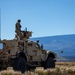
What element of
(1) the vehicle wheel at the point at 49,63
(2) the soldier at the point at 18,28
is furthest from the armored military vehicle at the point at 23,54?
(2) the soldier at the point at 18,28

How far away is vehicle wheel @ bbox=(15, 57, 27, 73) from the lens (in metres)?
28.6

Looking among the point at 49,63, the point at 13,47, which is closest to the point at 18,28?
the point at 13,47

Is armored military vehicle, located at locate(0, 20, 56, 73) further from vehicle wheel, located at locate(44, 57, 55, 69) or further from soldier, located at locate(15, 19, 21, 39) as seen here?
soldier, located at locate(15, 19, 21, 39)

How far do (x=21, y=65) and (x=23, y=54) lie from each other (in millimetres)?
859

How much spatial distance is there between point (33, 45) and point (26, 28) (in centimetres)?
165

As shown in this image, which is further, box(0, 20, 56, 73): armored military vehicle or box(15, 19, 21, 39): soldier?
box(15, 19, 21, 39): soldier

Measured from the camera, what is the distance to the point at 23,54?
2928cm

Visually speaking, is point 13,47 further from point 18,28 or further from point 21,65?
point 18,28

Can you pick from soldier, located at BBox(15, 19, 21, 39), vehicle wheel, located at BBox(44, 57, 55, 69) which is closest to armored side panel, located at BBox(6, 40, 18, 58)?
soldier, located at BBox(15, 19, 21, 39)

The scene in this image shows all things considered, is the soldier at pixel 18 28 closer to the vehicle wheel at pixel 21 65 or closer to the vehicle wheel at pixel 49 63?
the vehicle wheel at pixel 21 65

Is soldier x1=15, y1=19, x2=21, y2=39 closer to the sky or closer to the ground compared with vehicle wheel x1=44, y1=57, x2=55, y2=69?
closer to the sky

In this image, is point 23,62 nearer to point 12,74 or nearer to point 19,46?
point 19,46

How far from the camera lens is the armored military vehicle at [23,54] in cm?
2869

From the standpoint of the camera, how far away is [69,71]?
26.0 m
